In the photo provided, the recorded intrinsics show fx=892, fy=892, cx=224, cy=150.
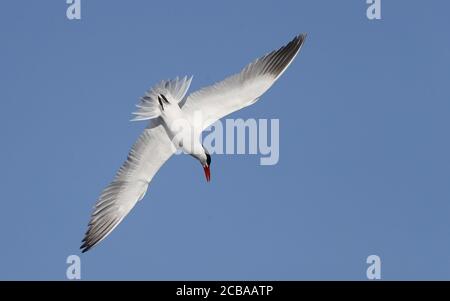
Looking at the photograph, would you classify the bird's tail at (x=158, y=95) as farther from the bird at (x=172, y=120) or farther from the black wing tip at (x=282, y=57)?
the black wing tip at (x=282, y=57)

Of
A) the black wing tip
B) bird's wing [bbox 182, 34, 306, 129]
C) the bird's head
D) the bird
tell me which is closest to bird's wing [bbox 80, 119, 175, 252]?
the bird

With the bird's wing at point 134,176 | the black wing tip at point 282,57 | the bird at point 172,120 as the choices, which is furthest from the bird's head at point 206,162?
the black wing tip at point 282,57

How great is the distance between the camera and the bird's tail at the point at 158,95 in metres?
11.4

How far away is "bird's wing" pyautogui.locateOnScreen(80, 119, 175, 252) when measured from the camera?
11.7 meters

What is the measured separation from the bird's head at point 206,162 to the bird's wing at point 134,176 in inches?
16.5

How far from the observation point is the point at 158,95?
1141 cm

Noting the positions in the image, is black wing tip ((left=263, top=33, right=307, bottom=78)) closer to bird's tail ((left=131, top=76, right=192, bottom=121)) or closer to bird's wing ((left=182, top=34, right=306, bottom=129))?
bird's wing ((left=182, top=34, right=306, bottom=129))

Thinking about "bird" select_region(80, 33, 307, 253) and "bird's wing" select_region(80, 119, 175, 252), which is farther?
"bird's wing" select_region(80, 119, 175, 252)

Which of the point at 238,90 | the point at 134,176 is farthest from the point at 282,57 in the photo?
the point at 134,176
